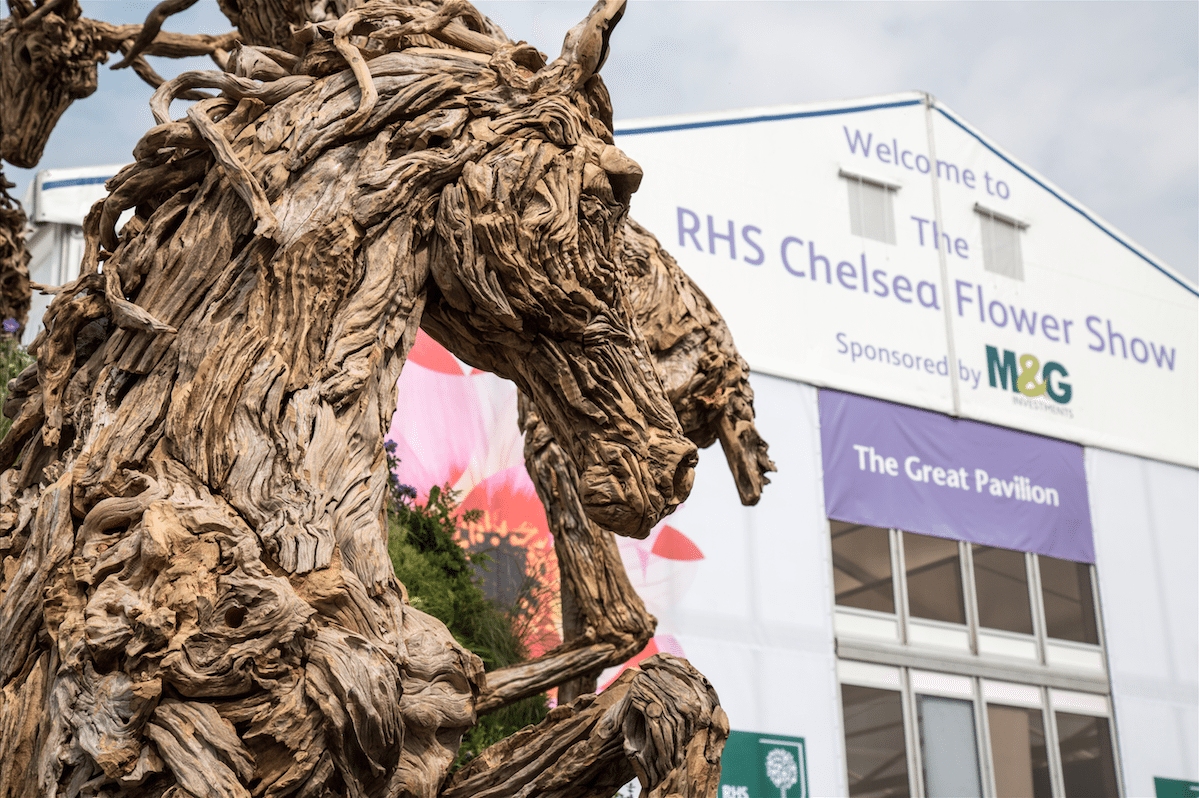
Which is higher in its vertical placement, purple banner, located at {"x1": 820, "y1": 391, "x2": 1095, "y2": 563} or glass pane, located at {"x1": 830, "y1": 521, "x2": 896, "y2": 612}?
purple banner, located at {"x1": 820, "y1": 391, "x2": 1095, "y2": 563}

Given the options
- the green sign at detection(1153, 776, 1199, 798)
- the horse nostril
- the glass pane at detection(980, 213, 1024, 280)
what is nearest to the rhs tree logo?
the green sign at detection(1153, 776, 1199, 798)

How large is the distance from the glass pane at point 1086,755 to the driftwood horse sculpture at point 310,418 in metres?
9.67

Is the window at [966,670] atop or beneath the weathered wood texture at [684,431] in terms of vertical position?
atop

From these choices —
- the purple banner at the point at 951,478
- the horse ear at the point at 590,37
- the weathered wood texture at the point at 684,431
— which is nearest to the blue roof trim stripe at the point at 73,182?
the weathered wood texture at the point at 684,431

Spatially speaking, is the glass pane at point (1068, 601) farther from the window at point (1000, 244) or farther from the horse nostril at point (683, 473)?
the horse nostril at point (683, 473)

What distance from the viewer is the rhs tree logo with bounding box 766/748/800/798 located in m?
8.21

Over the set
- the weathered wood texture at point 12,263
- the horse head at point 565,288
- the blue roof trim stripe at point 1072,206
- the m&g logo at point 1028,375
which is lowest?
the horse head at point 565,288

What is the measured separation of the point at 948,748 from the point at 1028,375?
3.13m

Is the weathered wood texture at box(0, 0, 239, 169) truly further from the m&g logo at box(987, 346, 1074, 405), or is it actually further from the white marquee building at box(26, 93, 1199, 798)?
the m&g logo at box(987, 346, 1074, 405)

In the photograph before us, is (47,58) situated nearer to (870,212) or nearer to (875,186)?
(870,212)

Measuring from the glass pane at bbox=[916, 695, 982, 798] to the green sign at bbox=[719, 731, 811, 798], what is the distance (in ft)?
5.29

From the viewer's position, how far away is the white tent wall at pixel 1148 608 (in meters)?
10.3

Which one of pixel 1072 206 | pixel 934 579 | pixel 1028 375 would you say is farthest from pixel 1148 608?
pixel 1072 206

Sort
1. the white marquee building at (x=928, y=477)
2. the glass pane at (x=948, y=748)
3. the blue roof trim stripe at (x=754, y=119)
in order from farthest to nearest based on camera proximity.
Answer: the glass pane at (x=948, y=748) → the blue roof trim stripe at (x=754, y=119) → the white marquee building at (x=928, y=477)
